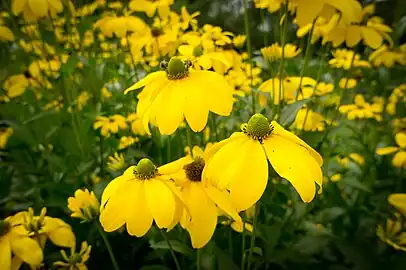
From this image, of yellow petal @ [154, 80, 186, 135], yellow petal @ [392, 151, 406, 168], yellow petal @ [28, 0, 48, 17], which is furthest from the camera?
yellow petal @ [392, 151, 406, 168]

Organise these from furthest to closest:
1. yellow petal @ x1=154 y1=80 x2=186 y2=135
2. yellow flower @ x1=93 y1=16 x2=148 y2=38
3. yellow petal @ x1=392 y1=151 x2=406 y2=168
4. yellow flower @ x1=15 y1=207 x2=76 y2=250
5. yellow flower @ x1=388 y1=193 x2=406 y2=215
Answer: yellow flower @ x1=93 y1=16 x2=148 y2=38 → yellow petal @ x1=392 y1=151 x2=406 y2=168 → yellow flower @ x1=388 y1=193 x2=406 y2=215 → yellow flower @ x1=15 y1=207 x2=76 y2=250 → yellow petal @ x1=154 y1=80 x2=186 y2=135

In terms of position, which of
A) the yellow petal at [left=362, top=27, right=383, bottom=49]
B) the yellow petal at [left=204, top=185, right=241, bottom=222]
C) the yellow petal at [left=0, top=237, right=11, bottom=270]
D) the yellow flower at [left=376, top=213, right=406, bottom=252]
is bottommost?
the yellow flower at [left=376, top=213, right=406, bottom=252]

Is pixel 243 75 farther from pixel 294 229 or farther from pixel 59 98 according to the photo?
pixel 59 98

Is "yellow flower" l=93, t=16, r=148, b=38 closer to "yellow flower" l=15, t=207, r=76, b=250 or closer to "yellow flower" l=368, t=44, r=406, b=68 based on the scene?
"yellow flower" l=15, t=207, r=76, b=250

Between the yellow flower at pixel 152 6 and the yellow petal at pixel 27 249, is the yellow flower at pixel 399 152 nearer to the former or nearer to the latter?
the yellow flower at pixel 152 6

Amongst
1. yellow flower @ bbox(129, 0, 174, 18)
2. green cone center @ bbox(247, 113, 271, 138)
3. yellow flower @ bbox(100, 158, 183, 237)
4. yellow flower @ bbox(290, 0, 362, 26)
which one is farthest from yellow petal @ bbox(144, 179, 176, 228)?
yellow flower @ bbox(129, 0, 174, 18)

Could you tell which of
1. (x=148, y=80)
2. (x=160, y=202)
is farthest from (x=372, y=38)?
(x=160, y=202)

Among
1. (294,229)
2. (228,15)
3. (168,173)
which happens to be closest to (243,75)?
(294,229)

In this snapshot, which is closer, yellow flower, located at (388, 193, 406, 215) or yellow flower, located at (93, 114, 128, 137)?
yellow flower, located at (388, 193, 406, 215)
